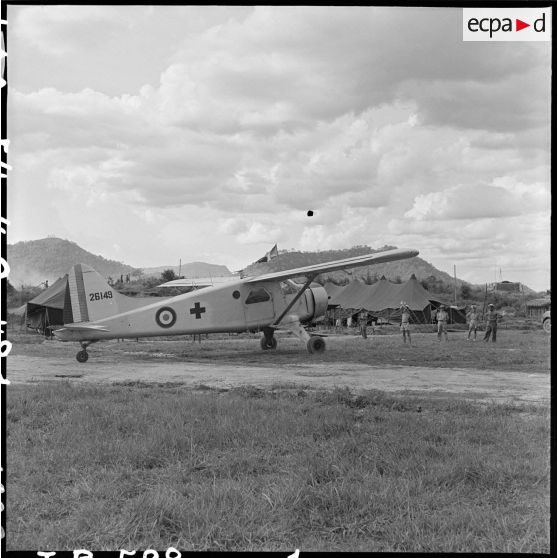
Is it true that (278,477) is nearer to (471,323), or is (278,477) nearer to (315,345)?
(315,345)

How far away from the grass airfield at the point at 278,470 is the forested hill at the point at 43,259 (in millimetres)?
439

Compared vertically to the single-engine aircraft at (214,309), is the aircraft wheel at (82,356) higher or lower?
lower

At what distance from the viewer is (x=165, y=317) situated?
11234 mm

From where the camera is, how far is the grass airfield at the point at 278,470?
2.60m

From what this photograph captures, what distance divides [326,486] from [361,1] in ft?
8.61

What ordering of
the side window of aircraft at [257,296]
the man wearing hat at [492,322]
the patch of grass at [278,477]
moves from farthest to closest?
the man wearing hat at [492,322]
the side window of aircraft at [257,296]
the patch of grass at [278,477]

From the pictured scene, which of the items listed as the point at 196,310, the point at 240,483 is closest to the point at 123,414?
the point at 240,483

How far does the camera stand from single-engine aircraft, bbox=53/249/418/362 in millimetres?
10297

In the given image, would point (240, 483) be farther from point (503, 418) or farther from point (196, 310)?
point (196, 310)

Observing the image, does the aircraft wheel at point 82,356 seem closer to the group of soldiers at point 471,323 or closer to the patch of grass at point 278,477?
the patch of grass at point 278,477

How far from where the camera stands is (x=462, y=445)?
3.73m

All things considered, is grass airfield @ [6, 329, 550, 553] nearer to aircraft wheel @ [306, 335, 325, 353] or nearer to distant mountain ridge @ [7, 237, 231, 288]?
distant mountain ridge @ [7, 237, 231, 288]

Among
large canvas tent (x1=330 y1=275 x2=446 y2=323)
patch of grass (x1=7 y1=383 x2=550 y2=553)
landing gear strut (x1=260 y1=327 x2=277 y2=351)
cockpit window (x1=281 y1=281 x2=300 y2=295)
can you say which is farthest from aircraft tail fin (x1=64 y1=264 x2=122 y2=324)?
large canvas tent (x1=330 y1=275 x2=446 y2=323)

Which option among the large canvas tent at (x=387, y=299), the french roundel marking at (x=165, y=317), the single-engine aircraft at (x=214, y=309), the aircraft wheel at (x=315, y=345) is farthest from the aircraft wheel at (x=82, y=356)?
the large canvas tent at (x=387, y=299)
